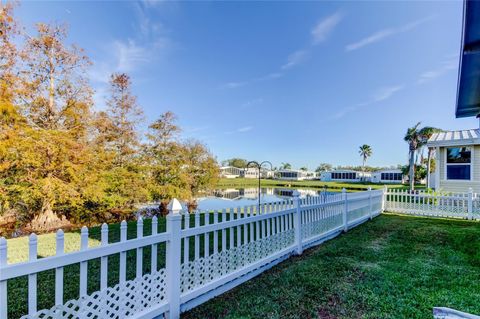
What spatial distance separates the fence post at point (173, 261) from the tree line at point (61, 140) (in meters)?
7.44

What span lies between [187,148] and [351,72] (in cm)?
1155

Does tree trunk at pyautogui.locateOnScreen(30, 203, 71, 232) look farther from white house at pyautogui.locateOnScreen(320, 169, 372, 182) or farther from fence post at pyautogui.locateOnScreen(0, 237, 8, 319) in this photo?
white house at pyautogui.locateOnScreen(320, 169, 372, 182)

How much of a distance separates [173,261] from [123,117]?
11573 millimetres

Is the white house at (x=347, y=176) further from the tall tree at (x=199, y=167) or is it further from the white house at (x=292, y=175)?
the tall tree at (x=199, y=167)

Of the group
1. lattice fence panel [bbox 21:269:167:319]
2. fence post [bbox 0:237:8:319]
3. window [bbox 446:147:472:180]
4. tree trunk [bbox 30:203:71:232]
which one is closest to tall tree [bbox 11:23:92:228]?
tree trunk [bbox 30:203:71:232]

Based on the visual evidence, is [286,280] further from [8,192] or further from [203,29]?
[203,29]

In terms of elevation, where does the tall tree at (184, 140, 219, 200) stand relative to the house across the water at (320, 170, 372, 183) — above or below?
above

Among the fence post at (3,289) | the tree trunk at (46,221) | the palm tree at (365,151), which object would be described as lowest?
the tree trunk at (46,221)

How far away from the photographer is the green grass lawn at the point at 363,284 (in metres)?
2.49

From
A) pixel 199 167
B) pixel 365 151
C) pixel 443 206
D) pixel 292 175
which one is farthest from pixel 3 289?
pixel 292 175

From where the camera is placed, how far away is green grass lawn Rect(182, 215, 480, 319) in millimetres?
2486

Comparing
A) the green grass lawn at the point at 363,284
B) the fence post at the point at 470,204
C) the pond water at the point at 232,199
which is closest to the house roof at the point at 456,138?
the fence post at the point at 470,204

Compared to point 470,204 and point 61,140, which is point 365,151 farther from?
point 61,140

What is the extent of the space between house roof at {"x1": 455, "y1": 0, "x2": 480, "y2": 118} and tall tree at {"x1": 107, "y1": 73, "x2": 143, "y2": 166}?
11953 mm
